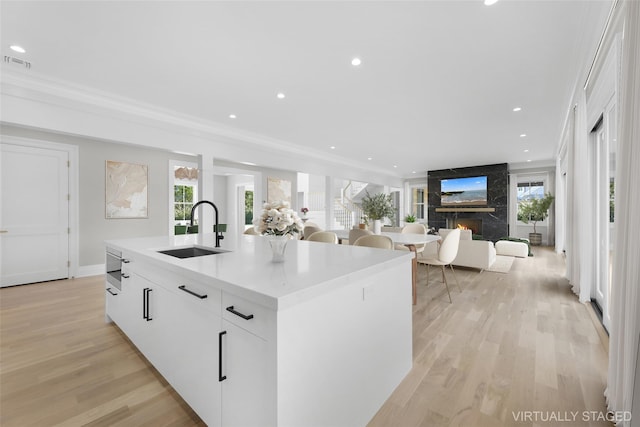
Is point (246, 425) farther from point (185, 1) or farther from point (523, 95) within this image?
point (523, 95)

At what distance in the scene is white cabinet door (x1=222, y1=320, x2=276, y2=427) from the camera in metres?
0.98

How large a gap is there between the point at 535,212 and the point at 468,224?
193 cm

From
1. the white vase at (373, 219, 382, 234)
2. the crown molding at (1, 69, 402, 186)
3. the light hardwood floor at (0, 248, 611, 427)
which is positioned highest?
the crown molding at (1, 69, 402, 186)

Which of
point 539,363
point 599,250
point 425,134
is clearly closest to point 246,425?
point 539,363

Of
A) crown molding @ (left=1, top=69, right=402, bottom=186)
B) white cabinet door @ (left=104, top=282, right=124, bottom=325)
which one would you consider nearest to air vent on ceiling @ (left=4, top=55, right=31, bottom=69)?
crown molding @ (left=1, top=69, right=402, bottom=186)

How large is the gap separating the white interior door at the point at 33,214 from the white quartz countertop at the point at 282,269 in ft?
11.1

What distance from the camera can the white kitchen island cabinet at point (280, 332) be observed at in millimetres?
993

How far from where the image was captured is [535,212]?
27.6 ft

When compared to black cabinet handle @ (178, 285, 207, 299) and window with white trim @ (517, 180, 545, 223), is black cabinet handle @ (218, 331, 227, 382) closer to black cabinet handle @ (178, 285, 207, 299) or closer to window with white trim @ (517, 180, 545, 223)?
black cabinet handle @ (178, 285, 207, 299)

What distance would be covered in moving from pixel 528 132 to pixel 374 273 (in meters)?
5.94

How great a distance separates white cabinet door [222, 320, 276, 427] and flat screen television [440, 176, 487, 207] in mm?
10023

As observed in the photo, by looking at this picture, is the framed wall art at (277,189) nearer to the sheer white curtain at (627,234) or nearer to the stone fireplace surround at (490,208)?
the stone fireplace surround at (490,208)

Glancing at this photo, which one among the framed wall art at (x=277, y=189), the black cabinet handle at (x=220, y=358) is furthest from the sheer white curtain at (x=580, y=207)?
the framed wall art at (x=277, y=189)

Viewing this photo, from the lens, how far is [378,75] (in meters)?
3.17
